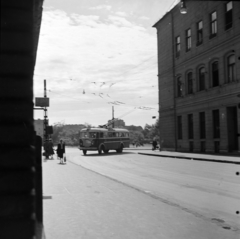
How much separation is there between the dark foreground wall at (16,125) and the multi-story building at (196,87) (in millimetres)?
18182

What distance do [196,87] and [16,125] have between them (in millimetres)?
31552

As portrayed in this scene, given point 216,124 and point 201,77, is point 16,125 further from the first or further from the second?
point 201,77

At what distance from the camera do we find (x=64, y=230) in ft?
19.7

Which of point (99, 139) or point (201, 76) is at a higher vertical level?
point (201, 76)

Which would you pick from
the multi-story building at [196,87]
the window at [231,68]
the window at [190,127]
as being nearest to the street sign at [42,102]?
the multi-story building at [196,87]

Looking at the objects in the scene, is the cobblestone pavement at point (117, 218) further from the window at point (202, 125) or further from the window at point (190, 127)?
the window at point (190, 127)

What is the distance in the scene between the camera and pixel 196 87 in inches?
1312

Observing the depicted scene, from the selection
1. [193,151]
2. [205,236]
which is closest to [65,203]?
[205,236]

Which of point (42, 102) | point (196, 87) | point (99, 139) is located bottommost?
point (99, 139)

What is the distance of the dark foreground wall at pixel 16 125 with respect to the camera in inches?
109

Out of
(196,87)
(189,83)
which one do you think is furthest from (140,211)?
(189,83)

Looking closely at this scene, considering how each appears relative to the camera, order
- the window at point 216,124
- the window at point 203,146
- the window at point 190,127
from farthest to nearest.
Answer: the window at point 190,127 < the window at point 203,146 < the window at point 216,124

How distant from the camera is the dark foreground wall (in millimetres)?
2766

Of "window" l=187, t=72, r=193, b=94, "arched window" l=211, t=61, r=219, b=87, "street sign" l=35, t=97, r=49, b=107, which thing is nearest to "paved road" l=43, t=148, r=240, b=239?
"street sign" l=35, t=97, r=49, b=107
